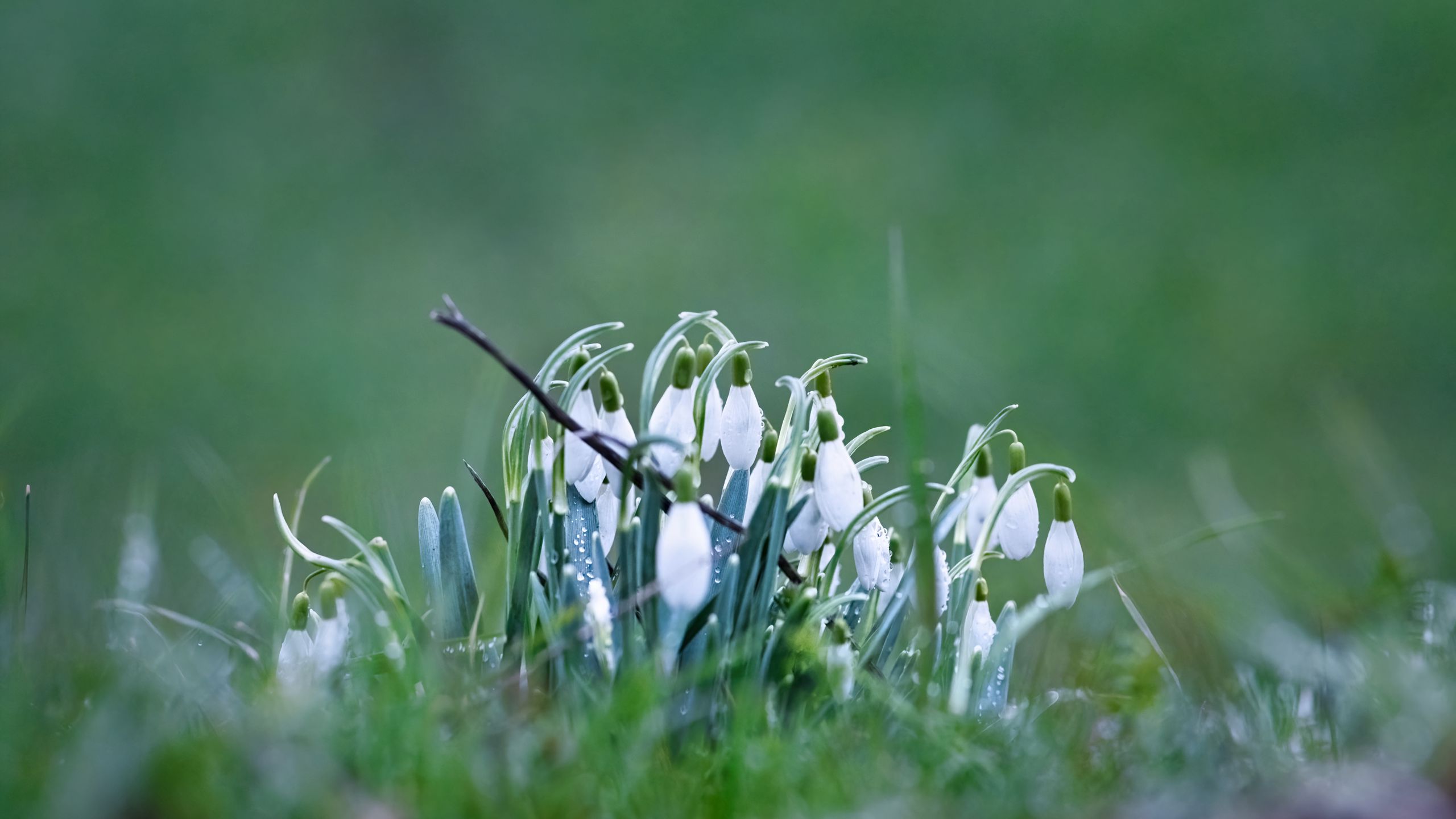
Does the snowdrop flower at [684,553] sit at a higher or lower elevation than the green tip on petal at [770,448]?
lower

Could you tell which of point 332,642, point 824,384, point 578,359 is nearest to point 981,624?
point 824,384

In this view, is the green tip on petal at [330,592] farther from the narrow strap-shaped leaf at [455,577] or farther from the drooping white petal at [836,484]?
the drooping white petal at [836,484]

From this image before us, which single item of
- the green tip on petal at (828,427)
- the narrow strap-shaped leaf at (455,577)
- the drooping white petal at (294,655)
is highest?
the green tip on petal at (828,427)

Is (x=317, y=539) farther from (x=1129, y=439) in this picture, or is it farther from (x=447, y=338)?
(x=1129, y=439)

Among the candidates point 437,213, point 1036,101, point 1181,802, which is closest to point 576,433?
point 1181,802

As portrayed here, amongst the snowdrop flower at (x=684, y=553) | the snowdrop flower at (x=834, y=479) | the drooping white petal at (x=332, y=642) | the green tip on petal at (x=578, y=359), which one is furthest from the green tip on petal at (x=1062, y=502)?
the drooping white petal at (x=332, y=642)

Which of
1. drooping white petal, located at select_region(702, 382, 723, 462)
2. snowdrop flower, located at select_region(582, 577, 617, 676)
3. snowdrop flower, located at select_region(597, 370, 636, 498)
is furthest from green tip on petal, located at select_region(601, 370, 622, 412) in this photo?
snowdrop flower, located at select_region(582, 577, 617, 676)
